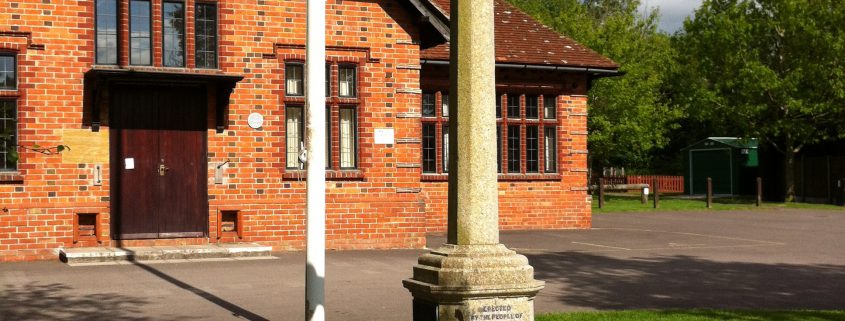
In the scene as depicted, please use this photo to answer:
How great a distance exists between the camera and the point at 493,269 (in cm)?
741

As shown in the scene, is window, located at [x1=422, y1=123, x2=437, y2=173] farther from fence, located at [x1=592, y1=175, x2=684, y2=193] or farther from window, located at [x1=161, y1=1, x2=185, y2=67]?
fence, located at [x1=592, y1=175, x2=684, y2=193]

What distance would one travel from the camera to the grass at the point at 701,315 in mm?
10109

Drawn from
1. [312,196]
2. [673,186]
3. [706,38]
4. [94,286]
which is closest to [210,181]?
[94,286]

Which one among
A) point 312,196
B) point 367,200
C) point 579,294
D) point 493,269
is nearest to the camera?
point 493,269

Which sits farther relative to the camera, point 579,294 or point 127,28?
point 127,28

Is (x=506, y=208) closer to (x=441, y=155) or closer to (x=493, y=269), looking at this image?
(x=441, y=155)

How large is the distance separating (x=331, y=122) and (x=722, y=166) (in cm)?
3612

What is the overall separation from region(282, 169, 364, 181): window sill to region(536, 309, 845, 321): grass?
29.2 ft

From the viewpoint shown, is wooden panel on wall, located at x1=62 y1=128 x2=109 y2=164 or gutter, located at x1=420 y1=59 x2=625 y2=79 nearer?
wooden panel on wall, located at x1=62 y1=128 x2=109 y2=164

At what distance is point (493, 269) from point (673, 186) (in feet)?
182

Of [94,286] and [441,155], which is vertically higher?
[441,155]

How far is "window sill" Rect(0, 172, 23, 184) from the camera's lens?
54.3ft

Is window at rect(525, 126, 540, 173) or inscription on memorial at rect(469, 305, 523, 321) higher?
window at rect(525, 126, 540, 173)

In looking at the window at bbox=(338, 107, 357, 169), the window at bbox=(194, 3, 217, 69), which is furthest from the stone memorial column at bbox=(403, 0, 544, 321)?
the window at bbox=(338, 107, 357, 169)
